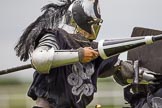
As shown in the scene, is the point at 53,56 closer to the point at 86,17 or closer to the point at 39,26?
the point at 39,26

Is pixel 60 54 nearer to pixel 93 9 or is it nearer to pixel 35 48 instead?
pixel 35 48

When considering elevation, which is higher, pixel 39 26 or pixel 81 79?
pixel 39 26

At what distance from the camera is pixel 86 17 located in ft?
14.8

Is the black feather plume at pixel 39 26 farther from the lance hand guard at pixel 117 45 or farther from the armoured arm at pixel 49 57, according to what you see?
the lance hand guard at pixel 117 45

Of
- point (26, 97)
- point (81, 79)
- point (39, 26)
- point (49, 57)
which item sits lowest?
point (26, 97)

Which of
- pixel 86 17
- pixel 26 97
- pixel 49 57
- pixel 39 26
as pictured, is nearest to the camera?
pixel 49 57

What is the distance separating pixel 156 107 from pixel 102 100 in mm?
6582

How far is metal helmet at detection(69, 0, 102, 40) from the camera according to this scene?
4488mm

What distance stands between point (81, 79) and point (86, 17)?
1.25 feet

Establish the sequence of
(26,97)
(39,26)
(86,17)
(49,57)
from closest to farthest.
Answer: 1. (49,57)
2. (39,26)
3. (86,17)
4. (26,97)

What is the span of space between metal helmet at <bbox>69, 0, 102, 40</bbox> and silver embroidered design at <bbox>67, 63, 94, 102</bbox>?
21 centimetres

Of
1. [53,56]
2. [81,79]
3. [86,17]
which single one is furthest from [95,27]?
[53,56]

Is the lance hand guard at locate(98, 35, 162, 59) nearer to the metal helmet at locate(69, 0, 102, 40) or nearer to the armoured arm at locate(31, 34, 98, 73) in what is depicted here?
the armoured arm at locate(31, 34, 98, 73)

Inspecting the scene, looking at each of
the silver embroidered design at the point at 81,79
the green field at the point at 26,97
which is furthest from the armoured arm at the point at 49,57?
the green field at the point at 26,97
